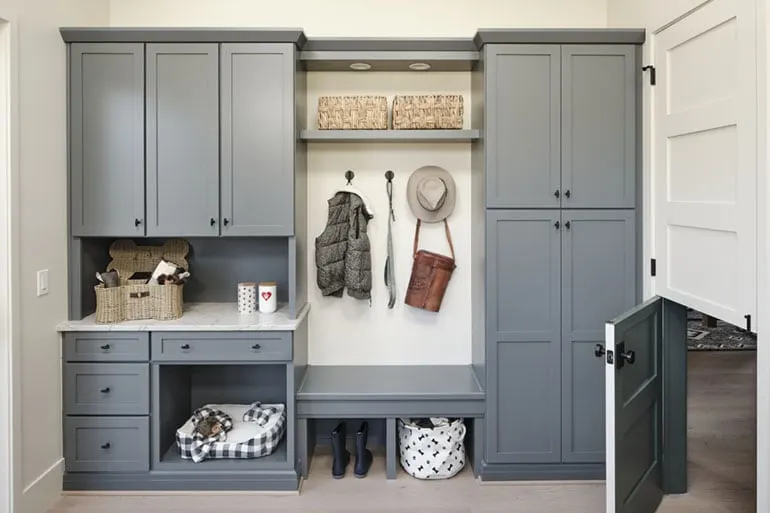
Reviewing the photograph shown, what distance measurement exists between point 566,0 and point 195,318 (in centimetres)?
271

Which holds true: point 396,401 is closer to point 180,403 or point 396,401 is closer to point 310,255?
point 310,255

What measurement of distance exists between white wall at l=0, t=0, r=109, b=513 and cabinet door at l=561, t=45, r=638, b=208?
2470mm

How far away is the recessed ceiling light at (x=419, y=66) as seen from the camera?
3314 mm

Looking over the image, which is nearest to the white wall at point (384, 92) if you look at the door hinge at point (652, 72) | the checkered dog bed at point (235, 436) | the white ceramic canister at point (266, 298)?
the white ceramic canister at point (266, 298)

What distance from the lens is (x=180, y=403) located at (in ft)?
11.1

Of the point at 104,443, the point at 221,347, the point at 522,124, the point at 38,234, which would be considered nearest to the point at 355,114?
the point at 522,124

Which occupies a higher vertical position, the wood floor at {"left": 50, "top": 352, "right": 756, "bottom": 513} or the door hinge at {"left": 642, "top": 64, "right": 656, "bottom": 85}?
the door hinge at {"left": 642, "top": 64, "right": 656, "bottom": 85}

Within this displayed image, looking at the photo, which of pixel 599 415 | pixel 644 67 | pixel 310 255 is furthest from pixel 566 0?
pixel 599 415

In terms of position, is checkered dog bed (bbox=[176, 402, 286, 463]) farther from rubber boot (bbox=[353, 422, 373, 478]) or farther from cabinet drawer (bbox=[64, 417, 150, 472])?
rubber boot (bbox=[353, 422, 373, 478])

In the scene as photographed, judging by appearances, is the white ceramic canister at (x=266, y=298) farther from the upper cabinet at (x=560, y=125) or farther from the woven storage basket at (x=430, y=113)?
the upper cabinet at (x=560, y=125)

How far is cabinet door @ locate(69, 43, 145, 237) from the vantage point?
3.03 m

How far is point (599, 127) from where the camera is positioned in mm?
3051

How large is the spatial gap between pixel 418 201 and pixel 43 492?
235 cm

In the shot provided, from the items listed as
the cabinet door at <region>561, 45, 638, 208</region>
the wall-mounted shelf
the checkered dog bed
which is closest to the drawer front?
the checkered dog bed
